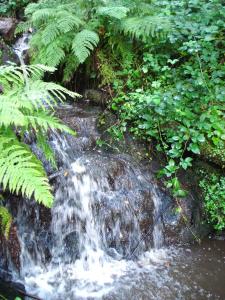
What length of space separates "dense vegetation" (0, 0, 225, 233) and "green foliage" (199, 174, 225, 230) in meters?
0.01

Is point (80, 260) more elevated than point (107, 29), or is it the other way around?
point (107, 29)

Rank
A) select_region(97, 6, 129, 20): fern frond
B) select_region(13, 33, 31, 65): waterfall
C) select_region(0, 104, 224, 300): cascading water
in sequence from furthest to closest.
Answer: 1. select_region(13, 33, 31, 65): waterfall
2. select_region(97, 6, 129, 20): fern frond
3. select_region(0, 104, 224, 300): cascading water

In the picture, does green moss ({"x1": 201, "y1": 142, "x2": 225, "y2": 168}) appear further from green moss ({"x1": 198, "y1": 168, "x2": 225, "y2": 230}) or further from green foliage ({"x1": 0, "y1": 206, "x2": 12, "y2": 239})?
green foliage ({"x1": 0, "y1": 206, "x2": 12, "y2": 239})

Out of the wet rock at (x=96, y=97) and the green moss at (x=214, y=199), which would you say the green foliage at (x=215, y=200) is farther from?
Answer: the wet rock at (x=96, y=97)

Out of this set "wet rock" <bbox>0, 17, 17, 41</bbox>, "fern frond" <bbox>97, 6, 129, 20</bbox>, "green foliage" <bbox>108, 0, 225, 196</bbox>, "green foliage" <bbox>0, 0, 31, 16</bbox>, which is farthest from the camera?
"green foliage" <bbox>0, 0, 31, 16</bbox>

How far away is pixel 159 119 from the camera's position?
4891mm

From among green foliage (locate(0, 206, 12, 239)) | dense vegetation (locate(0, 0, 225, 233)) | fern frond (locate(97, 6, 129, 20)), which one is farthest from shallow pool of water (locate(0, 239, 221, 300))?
fern frond (locate(97, 6, 129, 20))

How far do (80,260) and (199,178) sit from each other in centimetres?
193

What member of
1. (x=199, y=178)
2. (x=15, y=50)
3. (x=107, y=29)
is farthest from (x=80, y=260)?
(x=15, y=50)

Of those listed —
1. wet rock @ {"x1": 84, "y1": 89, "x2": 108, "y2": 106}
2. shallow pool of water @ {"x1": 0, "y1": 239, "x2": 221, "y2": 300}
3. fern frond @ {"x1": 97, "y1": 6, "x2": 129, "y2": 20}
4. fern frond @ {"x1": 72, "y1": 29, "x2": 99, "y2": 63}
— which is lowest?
shallow pool of water @ {"x1": 0, "y1": 239, "x2": 221, "y2": 300}

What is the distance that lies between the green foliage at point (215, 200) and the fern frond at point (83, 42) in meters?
2.44

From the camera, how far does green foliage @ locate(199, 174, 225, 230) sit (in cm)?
474

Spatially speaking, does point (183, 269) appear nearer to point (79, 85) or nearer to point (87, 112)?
point (87, 112)

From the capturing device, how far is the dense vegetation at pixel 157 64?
4766 mm
